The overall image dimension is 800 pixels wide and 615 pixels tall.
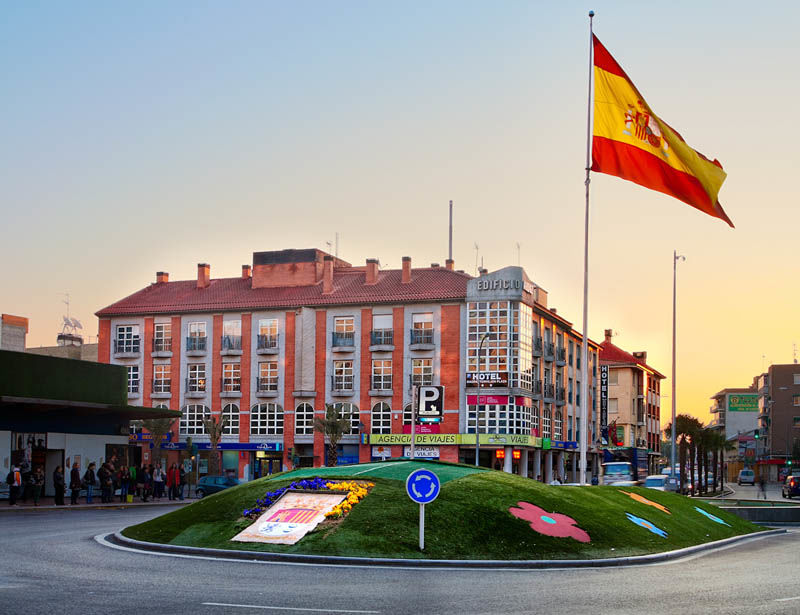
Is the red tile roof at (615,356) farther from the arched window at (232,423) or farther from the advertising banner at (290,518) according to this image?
the advertising banner at (290,518)

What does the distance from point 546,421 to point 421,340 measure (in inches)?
515

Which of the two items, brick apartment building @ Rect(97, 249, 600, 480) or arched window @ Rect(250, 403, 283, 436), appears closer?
brick apartment building @ Rect(97, 249, 600, 480)

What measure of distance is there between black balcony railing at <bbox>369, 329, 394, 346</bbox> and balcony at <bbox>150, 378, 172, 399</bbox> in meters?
17.4

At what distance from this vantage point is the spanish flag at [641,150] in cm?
2509

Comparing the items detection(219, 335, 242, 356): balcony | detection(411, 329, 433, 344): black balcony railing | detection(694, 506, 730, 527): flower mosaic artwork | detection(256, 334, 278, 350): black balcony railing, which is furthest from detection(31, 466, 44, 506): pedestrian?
detection(219, 335, 242, 356): balcony

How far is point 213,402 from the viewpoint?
79.4 meters

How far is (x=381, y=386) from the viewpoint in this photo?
74938 mm

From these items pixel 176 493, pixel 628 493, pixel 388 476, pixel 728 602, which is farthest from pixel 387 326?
pixel 728 602

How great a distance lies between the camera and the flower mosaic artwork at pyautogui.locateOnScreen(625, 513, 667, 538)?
23.7 metres

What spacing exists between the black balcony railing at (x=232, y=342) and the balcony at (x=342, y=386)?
8.38m

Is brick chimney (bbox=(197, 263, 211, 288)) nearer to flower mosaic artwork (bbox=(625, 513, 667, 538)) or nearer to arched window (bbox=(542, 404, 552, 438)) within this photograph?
arched window (bbox=(542, 404, 552, 438))

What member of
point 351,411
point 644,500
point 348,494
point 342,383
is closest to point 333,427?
point 351,411

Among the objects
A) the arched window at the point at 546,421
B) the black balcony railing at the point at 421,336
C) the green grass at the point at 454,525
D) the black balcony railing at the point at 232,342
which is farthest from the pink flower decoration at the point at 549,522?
the black balcony railing at the point at 232,342

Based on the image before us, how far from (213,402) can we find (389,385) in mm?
14613
